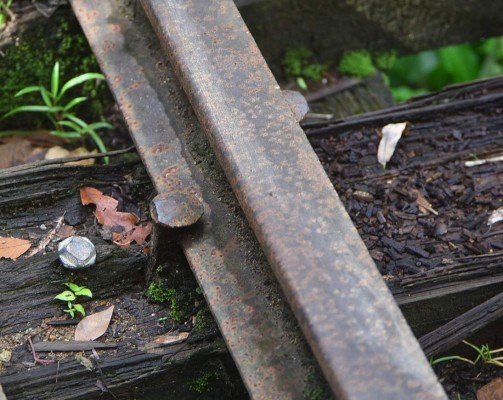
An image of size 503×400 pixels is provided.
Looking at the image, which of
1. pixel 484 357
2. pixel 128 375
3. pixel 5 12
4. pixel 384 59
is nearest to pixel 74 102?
pixel 5 12

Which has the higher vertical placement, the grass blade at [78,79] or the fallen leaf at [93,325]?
the grass blade at [78,79]

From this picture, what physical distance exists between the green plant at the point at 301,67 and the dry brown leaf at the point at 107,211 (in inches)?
56.9

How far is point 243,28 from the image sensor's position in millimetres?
2730

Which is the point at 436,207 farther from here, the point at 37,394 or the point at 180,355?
the point at 37,394

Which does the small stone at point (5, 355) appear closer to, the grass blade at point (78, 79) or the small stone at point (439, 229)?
the grass blade at point (78, 79)

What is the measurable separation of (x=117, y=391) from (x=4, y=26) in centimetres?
172

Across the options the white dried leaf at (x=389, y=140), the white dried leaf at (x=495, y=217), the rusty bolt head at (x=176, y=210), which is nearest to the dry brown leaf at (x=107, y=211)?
the rusty bolt head at (x=176, y=210)

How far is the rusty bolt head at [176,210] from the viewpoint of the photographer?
2383mm

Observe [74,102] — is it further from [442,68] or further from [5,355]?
[442,68]

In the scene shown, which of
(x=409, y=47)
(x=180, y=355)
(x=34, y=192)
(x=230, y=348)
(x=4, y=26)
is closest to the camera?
(x=230, y=348)

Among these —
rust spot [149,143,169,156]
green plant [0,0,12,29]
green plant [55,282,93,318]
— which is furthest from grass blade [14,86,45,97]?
green plant [55,282,93,318]

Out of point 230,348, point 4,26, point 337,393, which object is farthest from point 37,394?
point 4,26

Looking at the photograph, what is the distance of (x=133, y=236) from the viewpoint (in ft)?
8.67

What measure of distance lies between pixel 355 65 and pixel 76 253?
198 cm
